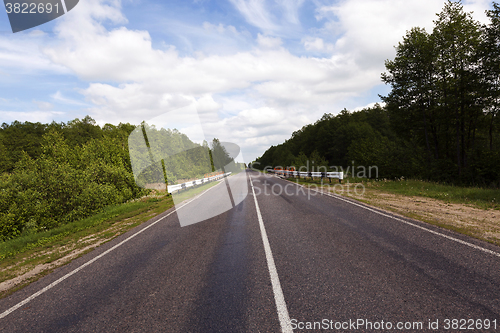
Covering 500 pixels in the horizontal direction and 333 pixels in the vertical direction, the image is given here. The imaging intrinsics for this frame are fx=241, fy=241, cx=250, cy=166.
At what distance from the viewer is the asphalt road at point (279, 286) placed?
9.70 feet

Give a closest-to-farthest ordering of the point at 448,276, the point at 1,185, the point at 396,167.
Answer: the point at 448,276 → the point at 1,185 → the point at 396,167

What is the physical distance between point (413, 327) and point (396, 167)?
1025 inches

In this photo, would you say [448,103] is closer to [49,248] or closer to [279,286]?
[279,286]

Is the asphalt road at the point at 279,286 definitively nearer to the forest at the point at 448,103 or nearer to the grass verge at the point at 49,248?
the grass verge at the point at 49,248

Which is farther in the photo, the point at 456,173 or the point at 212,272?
the point at 456,173

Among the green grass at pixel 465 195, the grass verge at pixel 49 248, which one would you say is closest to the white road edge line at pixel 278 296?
the grass verge at pixel 49 248

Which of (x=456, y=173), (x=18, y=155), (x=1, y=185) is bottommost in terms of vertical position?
(x=456, y=173)

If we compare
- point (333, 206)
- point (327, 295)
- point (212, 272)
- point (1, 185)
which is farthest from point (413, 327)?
point (1, 185)

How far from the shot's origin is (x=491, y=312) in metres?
2.87

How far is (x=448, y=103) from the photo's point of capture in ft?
74.9

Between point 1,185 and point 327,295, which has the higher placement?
point 1,185

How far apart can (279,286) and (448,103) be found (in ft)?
90.5

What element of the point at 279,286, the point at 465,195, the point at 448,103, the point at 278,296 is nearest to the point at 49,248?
the point at 279,286

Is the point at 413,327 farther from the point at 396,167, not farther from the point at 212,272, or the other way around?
the point at 396,167
